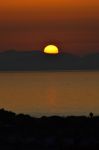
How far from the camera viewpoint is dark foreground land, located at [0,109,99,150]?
55.2ft

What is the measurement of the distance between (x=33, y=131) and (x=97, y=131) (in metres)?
2.17

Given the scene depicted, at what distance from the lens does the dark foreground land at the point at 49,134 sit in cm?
1681

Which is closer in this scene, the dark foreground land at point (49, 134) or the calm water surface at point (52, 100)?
the dark foreground land at point (49, 134)

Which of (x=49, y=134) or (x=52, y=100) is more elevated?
(x=52, y=100)

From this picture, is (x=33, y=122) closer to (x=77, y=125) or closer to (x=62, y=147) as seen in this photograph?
(x=77, y=125)

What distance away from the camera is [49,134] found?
58.3ft

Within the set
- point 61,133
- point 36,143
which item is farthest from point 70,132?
point 36,143

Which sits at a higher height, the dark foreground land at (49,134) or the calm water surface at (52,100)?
the calm water surface at (52,100)

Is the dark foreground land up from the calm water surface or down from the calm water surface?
down

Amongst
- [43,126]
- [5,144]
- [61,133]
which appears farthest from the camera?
[43,126]

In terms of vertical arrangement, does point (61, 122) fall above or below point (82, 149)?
above

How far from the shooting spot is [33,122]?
19734 millimetres

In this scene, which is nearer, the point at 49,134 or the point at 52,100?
the point at 49,134

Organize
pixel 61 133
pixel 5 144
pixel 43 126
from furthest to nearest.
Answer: pixel 43 126 → pixel 61 133 → pixel 5 144
